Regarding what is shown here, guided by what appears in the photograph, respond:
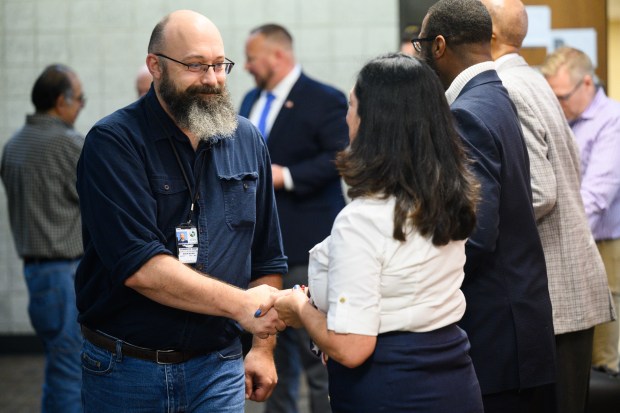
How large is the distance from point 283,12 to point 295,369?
9.78ft

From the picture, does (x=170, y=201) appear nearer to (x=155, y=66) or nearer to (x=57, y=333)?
(x=155, y=66)

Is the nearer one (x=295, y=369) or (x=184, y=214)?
(x=184, y=214)

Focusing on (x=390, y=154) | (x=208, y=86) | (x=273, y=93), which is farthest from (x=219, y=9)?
(x=390, y=154)

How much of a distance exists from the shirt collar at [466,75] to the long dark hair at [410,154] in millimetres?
620

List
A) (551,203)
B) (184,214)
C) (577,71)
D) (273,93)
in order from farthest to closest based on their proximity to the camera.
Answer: (273,93)
(577,71)
(551,203)
(184,214)

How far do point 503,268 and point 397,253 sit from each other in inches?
27.0

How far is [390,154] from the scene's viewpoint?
79.7 inches

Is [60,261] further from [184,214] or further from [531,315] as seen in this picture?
[531,315]

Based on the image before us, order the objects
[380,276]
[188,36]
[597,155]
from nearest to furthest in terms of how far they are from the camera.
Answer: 1. [380,276]
2. [188,36]
3. [597,155]

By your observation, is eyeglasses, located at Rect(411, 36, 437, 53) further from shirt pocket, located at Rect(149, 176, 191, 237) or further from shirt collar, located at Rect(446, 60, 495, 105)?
shirt pocket, located at Rect(149, 176, 191, 237)

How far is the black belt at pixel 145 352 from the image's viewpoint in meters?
2.45

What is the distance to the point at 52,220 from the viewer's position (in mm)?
4648

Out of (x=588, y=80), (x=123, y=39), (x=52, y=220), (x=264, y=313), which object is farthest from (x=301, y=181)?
(x=123, y=39)


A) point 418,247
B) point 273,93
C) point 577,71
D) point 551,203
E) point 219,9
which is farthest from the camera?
point 219,9
